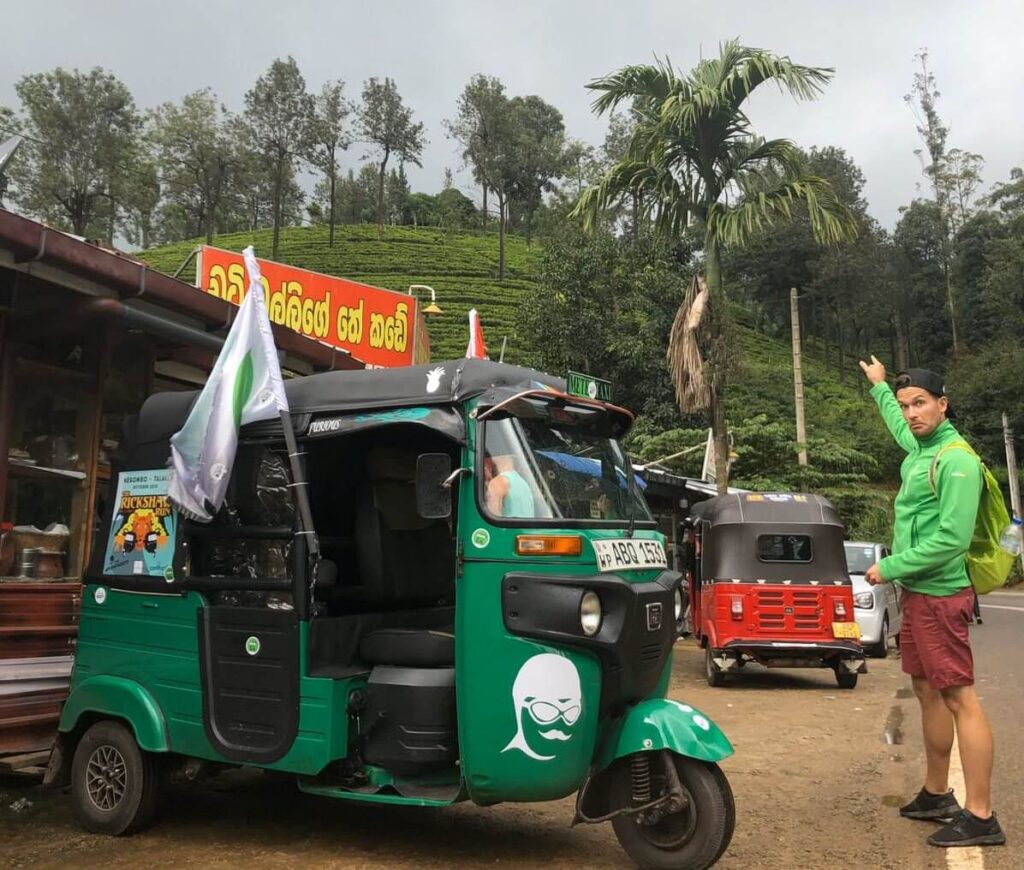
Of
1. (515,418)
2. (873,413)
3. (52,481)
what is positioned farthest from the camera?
(873,413)

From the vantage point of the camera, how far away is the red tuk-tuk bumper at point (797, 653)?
35.3 ft

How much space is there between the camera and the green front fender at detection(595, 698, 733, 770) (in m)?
4.09

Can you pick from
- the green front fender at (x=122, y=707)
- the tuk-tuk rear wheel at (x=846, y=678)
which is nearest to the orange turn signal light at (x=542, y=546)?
the green front fender at (x=122, y=707)

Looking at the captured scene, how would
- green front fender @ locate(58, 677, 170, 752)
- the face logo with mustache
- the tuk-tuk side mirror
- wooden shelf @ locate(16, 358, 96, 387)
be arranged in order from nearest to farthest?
the face logo with mustache < the tuk-tuk side mirror < green front fender @ locate(58, 677, 170, 752) < wooden shelf @ locate(16, 358, 96, 387)

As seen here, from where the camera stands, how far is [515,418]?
4418 mm

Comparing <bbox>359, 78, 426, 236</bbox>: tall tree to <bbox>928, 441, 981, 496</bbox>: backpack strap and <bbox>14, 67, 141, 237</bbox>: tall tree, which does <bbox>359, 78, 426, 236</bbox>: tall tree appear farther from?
<bbox>928, 441, 981, 496</bbox>: backpack strap

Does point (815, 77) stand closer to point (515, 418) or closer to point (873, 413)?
point (515, 418)

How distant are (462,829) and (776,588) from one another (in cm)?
695

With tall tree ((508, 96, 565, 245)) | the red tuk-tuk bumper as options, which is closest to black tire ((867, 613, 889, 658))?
the red tuk-tuk bumper

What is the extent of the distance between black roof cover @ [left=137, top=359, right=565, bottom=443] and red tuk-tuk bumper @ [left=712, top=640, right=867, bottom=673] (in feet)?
22.6

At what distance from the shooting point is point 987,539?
4.91 metres

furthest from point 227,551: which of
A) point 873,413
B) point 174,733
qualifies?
point 873,413

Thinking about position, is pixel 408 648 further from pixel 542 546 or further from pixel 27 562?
pixel 27 562

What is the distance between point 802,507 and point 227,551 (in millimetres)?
8426
